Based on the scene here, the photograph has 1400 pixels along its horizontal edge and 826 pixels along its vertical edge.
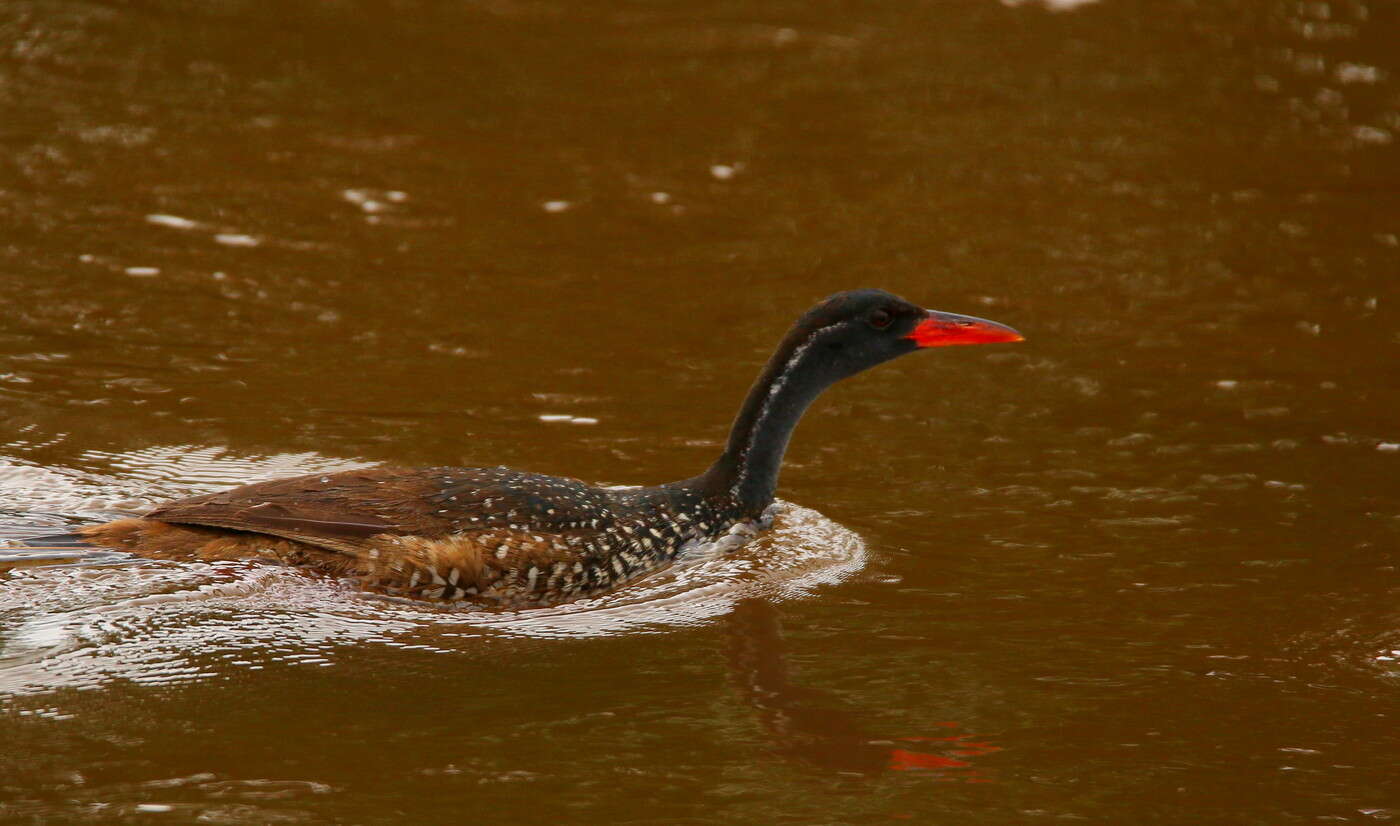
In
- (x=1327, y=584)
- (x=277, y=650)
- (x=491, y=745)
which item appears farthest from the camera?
(x=1327, y=584)

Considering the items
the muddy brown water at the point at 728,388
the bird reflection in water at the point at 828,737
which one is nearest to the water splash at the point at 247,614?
the muddy brown water at the point at 728,388

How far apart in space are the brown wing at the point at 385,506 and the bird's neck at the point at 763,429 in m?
0.90

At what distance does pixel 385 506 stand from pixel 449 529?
1.14ft

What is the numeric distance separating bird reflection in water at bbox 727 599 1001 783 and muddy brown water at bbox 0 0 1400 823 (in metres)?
0.03

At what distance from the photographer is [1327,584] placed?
9227 millimetres

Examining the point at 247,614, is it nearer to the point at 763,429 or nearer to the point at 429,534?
the point at 429,534

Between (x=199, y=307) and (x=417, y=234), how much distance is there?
2085 millimetres

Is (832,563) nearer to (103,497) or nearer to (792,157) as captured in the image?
(103,497)

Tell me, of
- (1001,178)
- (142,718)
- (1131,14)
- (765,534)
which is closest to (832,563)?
(765,534)

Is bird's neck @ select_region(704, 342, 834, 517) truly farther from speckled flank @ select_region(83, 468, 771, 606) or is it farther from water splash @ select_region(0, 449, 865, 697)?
speckled flank @ select_region(83, 468, 771, 606)

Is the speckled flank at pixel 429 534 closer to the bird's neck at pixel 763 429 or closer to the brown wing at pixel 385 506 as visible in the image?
the brown wing at pixel 385 506

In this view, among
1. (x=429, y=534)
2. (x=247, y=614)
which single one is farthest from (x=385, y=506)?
(x=247, y=614)

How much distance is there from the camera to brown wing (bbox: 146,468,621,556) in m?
8.66

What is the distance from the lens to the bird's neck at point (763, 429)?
31.9ft
